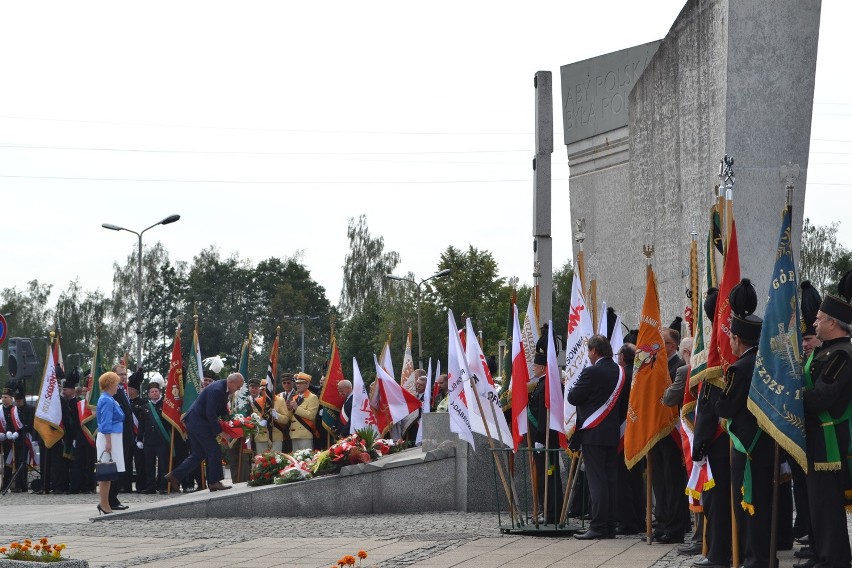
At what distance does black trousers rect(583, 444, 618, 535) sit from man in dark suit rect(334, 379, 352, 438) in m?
8.47

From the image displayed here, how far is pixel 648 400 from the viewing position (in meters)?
11.7

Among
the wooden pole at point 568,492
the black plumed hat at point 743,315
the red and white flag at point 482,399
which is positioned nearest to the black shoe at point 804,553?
the black plumed hat at point 743,315

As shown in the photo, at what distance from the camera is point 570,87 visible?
31.0 m

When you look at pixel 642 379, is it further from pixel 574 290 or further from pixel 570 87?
pixel 570 87

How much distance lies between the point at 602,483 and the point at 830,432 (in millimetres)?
3810

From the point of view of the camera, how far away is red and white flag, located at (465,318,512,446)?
13.0 meters

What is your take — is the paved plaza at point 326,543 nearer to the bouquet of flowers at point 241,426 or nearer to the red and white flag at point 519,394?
the red and white flag at point 519,394

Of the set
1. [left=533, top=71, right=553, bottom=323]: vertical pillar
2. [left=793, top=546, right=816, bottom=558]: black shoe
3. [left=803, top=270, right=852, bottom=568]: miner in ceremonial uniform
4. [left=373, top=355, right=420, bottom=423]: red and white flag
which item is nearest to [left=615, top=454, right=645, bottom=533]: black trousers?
[left=533, top=71, right=553, bottom=323]: vertical pillar

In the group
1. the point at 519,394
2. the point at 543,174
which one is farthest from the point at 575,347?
the point at 543,174

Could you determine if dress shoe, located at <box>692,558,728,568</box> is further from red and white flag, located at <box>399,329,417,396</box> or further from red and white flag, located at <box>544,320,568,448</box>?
red and white flag, located at <box>399,329,417,396</box>

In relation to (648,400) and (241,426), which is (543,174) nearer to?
(648,400)

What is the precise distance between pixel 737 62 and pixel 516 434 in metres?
7.03

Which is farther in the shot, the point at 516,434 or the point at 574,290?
the point at 574,290

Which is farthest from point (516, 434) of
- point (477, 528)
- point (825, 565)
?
point (825, 565)
